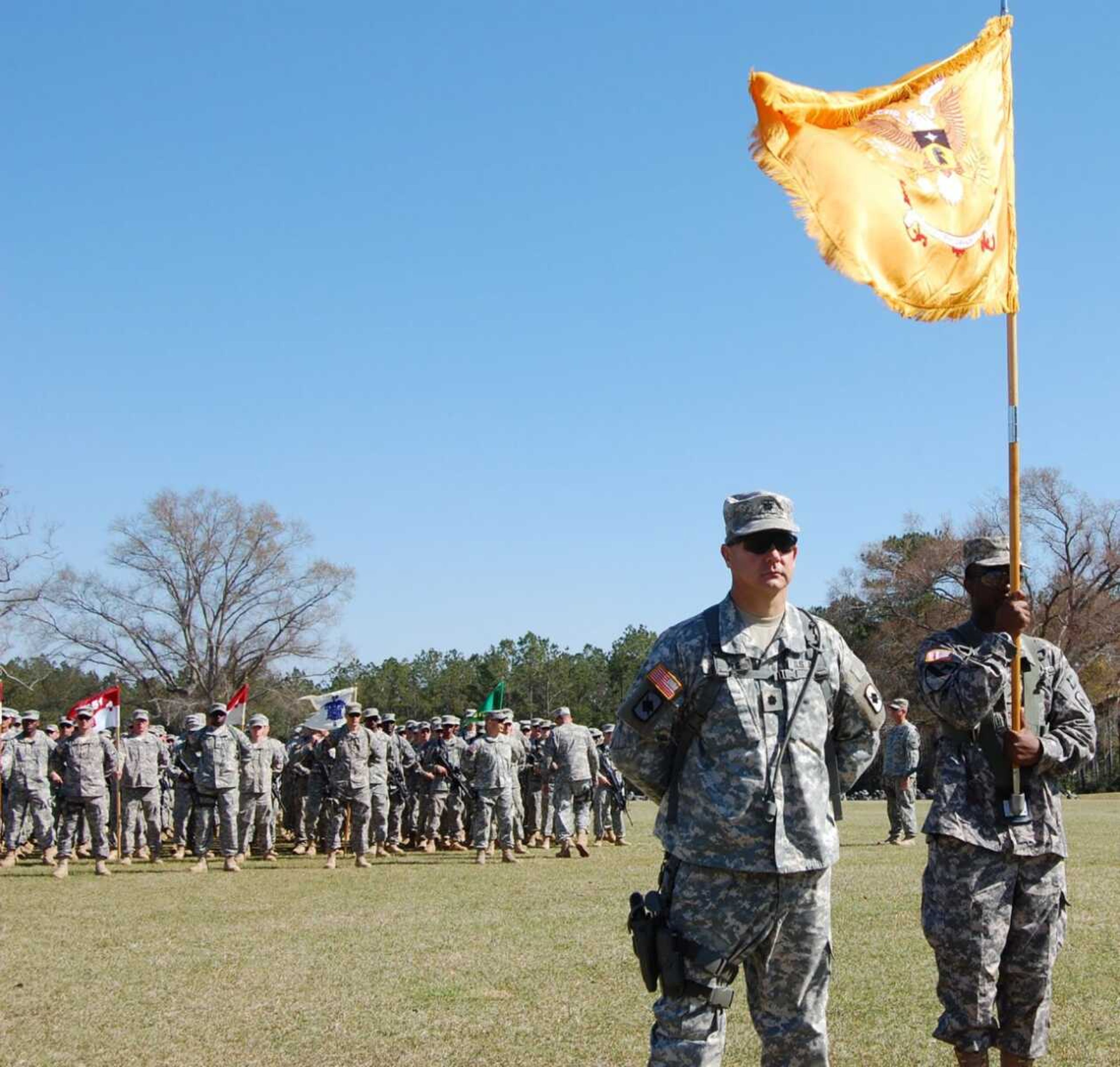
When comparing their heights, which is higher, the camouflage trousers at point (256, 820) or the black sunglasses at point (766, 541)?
the black sunglasses at point (766, 541)

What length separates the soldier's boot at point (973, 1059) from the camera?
5246 mm

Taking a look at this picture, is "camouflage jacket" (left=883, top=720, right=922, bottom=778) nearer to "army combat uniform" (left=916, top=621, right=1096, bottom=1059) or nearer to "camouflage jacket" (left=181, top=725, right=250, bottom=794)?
"camouflage jacket" (left=181, top=725, right=250, bottom=794)

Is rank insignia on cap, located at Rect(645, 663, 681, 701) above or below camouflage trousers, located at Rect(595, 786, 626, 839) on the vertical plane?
above

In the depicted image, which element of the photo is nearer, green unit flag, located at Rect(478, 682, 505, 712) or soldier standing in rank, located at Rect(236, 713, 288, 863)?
soldier standing in rank, located at Rect(236, 713, 288, 863)

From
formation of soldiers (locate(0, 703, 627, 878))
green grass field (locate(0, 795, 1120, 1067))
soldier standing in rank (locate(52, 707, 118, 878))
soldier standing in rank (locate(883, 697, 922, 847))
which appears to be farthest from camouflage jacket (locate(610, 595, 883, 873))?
soldier standing in rank (locate(883, 697, 922, 847))

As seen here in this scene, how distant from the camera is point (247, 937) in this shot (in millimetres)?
11023

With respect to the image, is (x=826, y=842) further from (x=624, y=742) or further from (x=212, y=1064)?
(x=212, y=1064)

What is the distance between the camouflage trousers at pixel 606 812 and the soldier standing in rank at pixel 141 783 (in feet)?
23.4

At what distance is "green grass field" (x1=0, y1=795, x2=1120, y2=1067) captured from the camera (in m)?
6.84

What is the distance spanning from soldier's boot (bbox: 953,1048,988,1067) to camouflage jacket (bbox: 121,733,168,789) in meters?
17.1

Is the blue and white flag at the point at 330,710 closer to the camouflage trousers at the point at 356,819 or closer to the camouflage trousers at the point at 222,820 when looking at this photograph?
the camouflage trousers at the point at 356,819

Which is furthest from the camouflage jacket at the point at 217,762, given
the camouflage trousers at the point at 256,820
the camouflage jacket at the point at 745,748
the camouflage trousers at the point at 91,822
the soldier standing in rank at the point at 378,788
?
the camouflage jacket at the point at 745,748

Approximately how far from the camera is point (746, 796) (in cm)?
450

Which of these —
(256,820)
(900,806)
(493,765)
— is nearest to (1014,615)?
(493,765)
